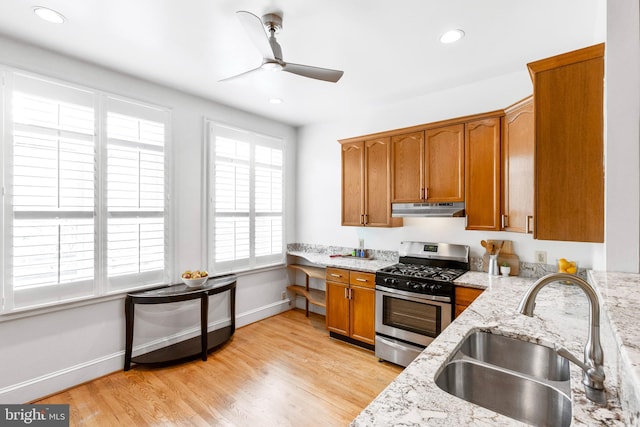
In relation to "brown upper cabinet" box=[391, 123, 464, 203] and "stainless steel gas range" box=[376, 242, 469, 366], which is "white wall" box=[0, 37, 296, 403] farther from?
"brown upper cabinet" box=[391, 123, 464, 203]

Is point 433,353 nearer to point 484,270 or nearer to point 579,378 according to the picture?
point 579,378

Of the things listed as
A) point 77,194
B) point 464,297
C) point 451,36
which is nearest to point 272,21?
point 451,36

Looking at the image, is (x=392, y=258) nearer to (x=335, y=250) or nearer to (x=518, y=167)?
(x=335, y=250)

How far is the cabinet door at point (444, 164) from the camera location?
2.95 m

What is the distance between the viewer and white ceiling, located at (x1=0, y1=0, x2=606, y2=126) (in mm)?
1941

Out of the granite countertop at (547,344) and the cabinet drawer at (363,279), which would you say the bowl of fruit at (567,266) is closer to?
the granite countertop at (547,344)

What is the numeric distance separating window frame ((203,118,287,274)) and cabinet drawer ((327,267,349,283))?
43.8 inches

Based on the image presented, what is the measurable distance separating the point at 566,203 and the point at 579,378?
1101 mm

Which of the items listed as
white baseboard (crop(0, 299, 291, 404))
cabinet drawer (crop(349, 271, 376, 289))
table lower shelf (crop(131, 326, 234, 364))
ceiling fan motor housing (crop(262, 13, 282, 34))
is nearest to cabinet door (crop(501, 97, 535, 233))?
cabinet drawer (crop(349, 271, 376, 289))

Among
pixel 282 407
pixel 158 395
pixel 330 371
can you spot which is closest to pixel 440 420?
pixel 282 407

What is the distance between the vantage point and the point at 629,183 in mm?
1483

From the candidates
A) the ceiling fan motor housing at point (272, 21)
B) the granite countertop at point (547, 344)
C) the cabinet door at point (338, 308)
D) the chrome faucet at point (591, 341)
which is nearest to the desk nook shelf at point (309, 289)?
the cabinet door at point (338, 308)

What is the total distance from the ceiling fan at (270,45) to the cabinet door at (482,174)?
1.55 meters

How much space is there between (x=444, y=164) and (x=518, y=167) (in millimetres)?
697
